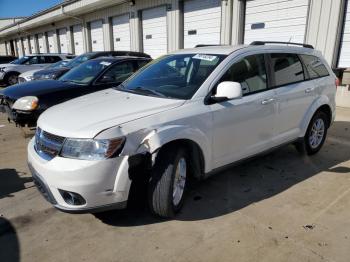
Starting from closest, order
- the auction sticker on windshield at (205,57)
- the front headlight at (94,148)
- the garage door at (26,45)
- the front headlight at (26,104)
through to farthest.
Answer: the front headlight at (94,148) < the auction sticker on windshield at (205,57) < the front headlight at (26,104) < the garage door at (26,45)

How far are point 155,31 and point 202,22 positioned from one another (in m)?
3.28

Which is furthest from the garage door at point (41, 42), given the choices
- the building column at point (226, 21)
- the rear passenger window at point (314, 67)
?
the rear passenger window at point (314, 67)

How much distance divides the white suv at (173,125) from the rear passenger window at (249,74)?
1 centimetres

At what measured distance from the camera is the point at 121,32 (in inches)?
701

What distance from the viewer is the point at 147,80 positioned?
405 cm

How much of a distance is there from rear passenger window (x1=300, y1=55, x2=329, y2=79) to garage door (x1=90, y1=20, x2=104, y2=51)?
1683 cm

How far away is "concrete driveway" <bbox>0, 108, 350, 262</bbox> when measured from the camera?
9.13 ft

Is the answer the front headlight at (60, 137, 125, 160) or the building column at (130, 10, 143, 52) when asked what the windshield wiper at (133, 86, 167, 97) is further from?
the building column at (130, 10, 143, 52)

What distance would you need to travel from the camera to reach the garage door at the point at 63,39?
84.4 ft

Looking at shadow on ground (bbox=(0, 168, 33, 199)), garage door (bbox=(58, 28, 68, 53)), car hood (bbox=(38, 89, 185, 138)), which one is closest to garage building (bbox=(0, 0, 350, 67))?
garage door (bbox=(58, 28, 68, 53))

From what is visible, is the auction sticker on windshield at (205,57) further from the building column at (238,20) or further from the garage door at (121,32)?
the garage door at (121,32)

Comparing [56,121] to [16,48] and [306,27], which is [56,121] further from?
[16,48]

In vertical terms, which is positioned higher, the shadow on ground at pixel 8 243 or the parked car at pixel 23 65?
the parked car at pixel 23 65

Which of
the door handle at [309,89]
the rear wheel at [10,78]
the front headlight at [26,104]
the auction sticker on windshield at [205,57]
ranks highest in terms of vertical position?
the auction sticker on windshield at [205,57]
